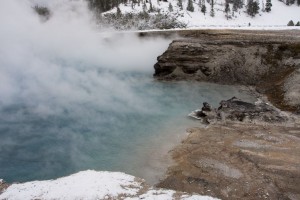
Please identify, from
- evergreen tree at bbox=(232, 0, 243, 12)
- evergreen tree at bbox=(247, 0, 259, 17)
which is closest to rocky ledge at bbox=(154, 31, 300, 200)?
evergreen tree at bbox=(247, 0, 259, 17)

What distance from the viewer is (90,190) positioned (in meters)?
14.9

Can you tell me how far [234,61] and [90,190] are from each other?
2638cm

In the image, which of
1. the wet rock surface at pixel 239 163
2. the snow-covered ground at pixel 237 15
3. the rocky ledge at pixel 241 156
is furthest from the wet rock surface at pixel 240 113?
the snow-covered ground at pixel 237 15

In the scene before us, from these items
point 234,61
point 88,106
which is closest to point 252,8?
point 234,61

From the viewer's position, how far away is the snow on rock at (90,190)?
48.3ft

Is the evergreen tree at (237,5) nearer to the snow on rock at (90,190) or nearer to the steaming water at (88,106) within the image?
the steaming water at (88,106)

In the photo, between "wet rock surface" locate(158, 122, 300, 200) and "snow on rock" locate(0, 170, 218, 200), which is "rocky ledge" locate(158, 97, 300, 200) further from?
"snow on rock" locate(0, 170, 218, 200)

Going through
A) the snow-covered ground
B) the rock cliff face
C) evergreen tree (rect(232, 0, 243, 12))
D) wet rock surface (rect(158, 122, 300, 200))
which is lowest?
wet rock surface (rect(158, 122, 300, 200))

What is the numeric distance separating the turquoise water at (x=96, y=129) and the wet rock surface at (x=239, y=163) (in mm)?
2122

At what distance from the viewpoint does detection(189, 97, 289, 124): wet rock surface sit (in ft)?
81.5

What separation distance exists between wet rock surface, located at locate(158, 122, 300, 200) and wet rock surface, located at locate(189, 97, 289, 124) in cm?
118

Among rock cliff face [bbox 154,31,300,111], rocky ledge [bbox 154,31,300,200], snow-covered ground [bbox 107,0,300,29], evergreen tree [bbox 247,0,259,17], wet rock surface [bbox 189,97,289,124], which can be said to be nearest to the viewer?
rocky ledge [bbox 154,31,300,200]

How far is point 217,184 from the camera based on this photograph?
1656 cm

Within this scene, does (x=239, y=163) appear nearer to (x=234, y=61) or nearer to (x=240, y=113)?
(x=240, y=113)
